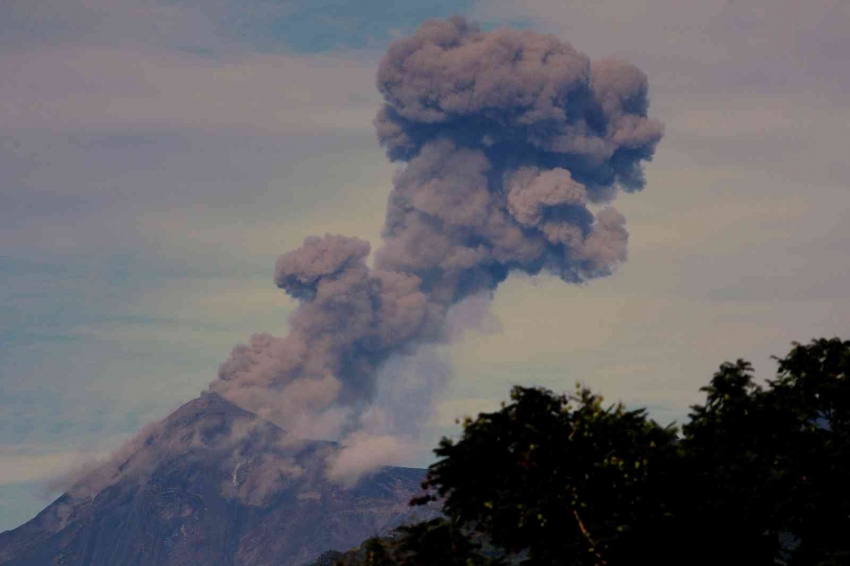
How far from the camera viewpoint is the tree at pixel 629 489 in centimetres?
4784

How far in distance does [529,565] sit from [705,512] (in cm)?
730

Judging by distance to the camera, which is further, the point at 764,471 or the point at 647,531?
the point at 764,471

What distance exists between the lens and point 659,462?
5019 centimetres

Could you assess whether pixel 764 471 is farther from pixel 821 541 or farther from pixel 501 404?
pixel 501 404

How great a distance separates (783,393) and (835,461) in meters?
5.64

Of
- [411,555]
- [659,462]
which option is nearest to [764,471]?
[659,462]

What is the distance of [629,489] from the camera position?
4972cm

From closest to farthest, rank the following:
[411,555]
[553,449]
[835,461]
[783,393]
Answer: [411,555] < [553,449] < [835,461] < [783,393]

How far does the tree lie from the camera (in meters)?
47.8

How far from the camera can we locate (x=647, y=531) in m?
48.8

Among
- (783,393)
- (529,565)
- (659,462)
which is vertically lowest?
(529,565)

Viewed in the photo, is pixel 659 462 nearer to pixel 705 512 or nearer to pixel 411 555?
pixel 705 512

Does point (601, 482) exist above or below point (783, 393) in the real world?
below

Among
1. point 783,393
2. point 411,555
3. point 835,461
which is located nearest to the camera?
point 411,555
